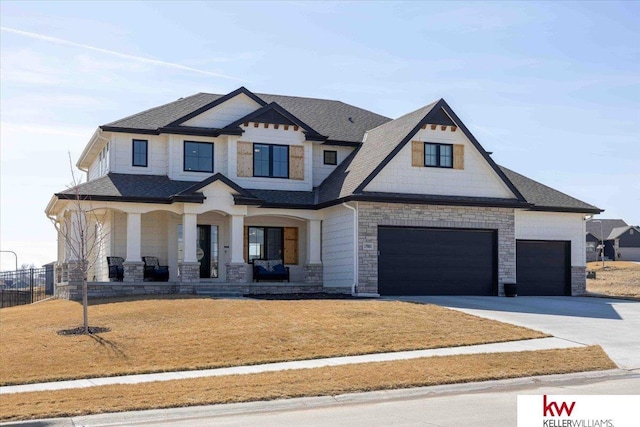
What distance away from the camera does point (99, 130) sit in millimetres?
31609

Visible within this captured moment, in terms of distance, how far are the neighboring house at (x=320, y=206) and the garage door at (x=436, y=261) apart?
4 cm

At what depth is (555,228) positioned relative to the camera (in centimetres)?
3297

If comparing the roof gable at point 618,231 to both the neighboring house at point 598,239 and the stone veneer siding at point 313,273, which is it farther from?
the stone veneer siding at point 313,273

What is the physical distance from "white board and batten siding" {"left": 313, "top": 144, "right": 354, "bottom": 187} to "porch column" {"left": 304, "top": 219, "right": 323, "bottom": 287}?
266cm

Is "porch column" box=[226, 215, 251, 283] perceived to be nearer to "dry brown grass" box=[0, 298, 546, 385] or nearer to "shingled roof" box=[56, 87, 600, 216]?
"shingled roof" box=[56, 87, 600, 216]

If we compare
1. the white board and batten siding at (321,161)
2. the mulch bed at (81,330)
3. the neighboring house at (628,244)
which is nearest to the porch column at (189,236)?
the white board and batten siding at (321,161)

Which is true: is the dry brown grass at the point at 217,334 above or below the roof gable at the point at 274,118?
below

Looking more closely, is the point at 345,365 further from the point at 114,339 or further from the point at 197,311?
the point at 197,311

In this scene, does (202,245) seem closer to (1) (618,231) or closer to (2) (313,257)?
(2) (313,257)

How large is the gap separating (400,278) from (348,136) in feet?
27.2

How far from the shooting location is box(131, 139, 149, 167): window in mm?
31938

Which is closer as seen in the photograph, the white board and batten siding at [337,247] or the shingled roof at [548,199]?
the white board and batten siding at [337,247]

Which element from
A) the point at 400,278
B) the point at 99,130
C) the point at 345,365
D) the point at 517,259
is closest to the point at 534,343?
the point at 345,365

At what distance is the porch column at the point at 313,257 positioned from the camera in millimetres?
31484
